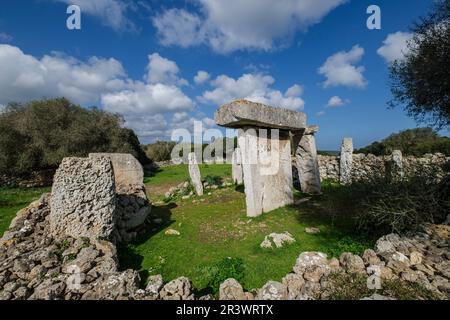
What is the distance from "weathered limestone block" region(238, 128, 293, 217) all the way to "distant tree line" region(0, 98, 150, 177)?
15694 mm

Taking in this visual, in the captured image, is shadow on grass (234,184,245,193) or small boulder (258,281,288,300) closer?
small boulder (258,281,288,300)

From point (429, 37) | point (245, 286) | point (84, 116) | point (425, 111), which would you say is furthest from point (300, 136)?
point (84, 116)

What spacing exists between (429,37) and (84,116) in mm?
21968

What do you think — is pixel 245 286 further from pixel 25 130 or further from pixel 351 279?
pixel 25 130

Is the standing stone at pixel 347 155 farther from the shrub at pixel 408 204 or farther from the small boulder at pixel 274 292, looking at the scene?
the small boulder at pixel 274 292

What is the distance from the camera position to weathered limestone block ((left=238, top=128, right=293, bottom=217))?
23.6ft

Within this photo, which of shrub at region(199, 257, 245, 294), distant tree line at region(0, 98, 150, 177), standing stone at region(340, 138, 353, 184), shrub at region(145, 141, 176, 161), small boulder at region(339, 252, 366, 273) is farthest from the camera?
shrub at region(145, 141, 176, 161)

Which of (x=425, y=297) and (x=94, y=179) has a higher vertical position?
(x=94, y=179)

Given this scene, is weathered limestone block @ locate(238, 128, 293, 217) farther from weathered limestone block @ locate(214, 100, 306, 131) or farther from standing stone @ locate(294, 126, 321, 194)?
standing stone @ locate(294, 126, 321, 194)

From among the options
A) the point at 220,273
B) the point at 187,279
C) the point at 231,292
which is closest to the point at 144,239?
the point at 220,273

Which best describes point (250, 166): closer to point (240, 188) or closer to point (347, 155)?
point (240, 188)

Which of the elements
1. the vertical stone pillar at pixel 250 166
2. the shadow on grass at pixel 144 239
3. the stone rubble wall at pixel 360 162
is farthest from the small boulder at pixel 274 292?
the stone rubble wall at pixel 360 162

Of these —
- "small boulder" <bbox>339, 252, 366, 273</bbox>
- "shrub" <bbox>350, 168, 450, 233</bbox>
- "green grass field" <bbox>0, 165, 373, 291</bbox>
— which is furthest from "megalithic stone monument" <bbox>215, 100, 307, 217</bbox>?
"small boulder" <bbox>339, 252, 366, 273</bbox>
